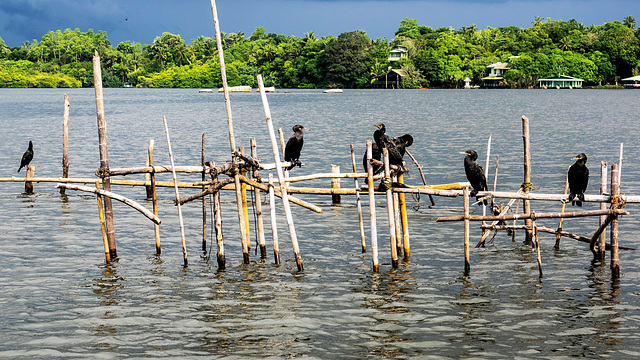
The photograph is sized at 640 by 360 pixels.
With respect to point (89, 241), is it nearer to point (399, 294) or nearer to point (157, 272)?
point (157, 272)

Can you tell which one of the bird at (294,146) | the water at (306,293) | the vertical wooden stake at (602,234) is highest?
the bird at (294,146)

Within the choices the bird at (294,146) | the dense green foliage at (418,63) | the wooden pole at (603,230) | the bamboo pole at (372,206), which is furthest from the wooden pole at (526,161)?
the dense green foliage at (418,63)

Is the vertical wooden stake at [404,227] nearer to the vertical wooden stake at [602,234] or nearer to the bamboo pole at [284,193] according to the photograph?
the bamboo pole at [284,193]

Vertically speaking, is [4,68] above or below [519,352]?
above

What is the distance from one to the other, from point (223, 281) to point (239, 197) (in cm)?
168

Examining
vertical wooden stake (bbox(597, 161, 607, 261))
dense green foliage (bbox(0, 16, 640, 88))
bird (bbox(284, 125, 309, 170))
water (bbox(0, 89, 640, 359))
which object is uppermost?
dense green foliage (bbox(0, 16, 640, 88))

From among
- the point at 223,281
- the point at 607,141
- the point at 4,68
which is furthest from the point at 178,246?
the point at 4,68

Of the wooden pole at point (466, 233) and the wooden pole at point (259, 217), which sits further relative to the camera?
the wooden pole at point (259, 217)

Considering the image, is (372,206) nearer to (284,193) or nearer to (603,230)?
(284,193)

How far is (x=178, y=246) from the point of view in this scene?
17047 millimetres

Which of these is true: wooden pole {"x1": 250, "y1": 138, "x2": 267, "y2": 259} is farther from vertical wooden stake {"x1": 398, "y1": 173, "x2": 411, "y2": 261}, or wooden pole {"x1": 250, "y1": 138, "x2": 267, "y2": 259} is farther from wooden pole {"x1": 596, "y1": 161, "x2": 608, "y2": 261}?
wooden pole {"x1": 596, "y1": 161, "x2": 608, "y2": 261}

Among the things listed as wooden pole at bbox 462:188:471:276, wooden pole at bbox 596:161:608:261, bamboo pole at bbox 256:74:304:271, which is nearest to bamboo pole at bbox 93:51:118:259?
bamboo pole at bbox 256:74:304:271

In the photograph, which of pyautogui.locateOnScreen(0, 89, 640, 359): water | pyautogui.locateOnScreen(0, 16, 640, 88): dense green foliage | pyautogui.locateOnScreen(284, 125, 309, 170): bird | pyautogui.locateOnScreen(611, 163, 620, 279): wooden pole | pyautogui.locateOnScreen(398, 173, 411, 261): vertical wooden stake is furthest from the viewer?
pyautogui.locateOnScreen(0, 16, 640, 88): dense green foliage

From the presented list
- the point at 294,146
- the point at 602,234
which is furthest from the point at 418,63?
the point at 602,234
